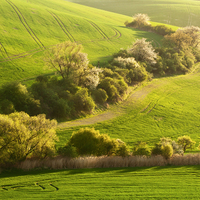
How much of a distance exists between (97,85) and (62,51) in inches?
455

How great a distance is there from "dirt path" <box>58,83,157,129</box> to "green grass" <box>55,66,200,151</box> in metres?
0.27

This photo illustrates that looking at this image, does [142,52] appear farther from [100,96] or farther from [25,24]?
[25,24]

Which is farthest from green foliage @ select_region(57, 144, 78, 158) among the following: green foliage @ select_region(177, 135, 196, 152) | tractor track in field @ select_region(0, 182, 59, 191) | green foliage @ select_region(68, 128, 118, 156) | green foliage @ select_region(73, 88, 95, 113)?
green foliage @ select_region(73, 88, 95, 113)

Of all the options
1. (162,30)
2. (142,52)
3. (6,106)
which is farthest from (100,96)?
(162,30)

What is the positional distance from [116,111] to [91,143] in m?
22.1

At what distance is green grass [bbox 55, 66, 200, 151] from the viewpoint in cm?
4144

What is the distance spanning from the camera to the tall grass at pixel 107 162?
25344mm

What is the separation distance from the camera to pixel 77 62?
5191 cm

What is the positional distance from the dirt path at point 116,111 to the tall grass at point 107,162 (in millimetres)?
13034

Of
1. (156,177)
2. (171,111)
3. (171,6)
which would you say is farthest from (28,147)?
(171,6)

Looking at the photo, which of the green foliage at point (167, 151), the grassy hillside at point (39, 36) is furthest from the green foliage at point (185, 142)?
the grassy hillside at point (39, 36)

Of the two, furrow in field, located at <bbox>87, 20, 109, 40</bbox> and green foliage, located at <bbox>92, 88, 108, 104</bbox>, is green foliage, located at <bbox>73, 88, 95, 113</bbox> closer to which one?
green foliage, located at <bbox>92, 88, 108, 104</bbox>

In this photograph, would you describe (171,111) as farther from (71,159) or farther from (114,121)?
(71,159)

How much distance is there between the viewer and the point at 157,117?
165 ft
